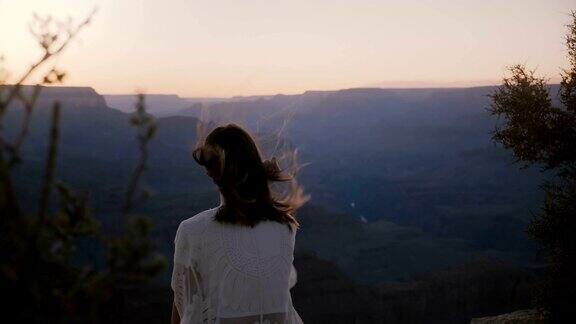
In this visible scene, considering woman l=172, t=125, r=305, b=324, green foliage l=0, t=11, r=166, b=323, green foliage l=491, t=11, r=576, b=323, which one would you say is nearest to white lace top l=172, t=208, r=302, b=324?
woman l=172, t=125, r=305, b=324

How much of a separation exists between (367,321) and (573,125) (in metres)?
37.4

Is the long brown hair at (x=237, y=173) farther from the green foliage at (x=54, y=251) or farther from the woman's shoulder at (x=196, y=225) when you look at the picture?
the green foliage at (x=54, y=251)

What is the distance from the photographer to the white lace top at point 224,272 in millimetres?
2330

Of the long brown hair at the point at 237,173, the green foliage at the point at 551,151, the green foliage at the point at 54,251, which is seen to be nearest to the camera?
the green foliage at the point at 54,251

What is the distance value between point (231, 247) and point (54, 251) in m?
1.46

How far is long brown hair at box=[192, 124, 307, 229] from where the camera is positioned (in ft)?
7.48

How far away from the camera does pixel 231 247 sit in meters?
2.34

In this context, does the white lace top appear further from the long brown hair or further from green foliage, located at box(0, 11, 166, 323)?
green foliage, located at box(0, 11, 166, 323)

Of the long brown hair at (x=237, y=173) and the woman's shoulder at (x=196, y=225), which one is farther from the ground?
the long brown hair at (x=237, y=173)

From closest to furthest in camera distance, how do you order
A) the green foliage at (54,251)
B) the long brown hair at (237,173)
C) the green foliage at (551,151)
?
the green foliage at (54,251), the long brown hair at (237,173), the green foliage at (551,151)

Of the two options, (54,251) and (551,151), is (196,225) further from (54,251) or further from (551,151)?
(551,151)

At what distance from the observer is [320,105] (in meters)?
135

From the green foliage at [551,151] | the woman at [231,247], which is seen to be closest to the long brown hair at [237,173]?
the woman at [231,247]

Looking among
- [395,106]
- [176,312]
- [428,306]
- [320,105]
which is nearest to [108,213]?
[428,306]
